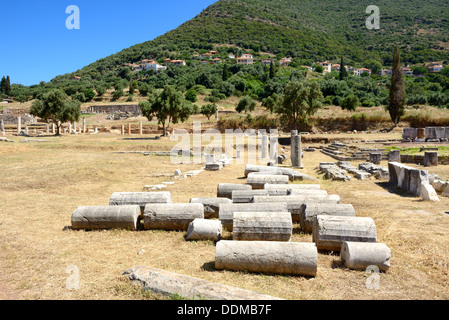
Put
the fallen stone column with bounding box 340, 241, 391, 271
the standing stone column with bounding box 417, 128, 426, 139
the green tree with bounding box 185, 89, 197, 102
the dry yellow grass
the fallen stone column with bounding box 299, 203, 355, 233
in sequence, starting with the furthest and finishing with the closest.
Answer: the green tree with bounding box 185, 89, 197, 102 < the standing stone column with bounding box 417, 128, 426, 139 < the fallen stone column with bounding box 299, 203, 355, 233 < the fallen stone column with bounding box 340, 241, 391, 271 < the dry yellow grass

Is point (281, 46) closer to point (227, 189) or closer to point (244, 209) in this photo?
point (227, 189)

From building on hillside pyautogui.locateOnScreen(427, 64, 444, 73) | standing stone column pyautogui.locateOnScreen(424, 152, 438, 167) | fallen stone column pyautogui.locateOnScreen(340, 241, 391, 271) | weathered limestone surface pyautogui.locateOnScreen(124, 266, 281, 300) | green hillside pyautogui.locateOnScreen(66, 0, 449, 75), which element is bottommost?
weathered limestone surface pyautogui.locateOnScreen(124, 266, 281, 300)

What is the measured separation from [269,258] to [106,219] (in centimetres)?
437

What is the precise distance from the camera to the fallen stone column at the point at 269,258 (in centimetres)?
529

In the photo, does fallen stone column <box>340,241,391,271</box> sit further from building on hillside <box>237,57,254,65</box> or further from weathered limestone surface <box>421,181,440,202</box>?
building on hillside <box>237,57,254,65</box>

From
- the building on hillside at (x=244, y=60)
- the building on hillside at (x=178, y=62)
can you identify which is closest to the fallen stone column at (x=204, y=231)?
the building on hillside at (x=178, y=62)

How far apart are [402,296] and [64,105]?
40.5 meters

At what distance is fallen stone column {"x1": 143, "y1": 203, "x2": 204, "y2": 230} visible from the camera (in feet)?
25.5

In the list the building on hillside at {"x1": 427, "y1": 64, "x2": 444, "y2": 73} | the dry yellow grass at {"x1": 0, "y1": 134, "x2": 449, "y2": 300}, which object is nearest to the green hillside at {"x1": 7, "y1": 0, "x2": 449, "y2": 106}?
the building on hillside at {"x1": 427, "y1": 64, "x2": 444, "y2": 73}

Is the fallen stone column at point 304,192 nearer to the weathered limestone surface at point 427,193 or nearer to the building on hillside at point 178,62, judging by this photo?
the weathered limestone surface at point 427,193

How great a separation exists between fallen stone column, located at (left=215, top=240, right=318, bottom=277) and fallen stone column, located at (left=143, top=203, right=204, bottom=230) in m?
2.24

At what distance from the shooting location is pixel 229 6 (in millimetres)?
176375

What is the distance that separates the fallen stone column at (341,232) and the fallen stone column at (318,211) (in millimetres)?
797
